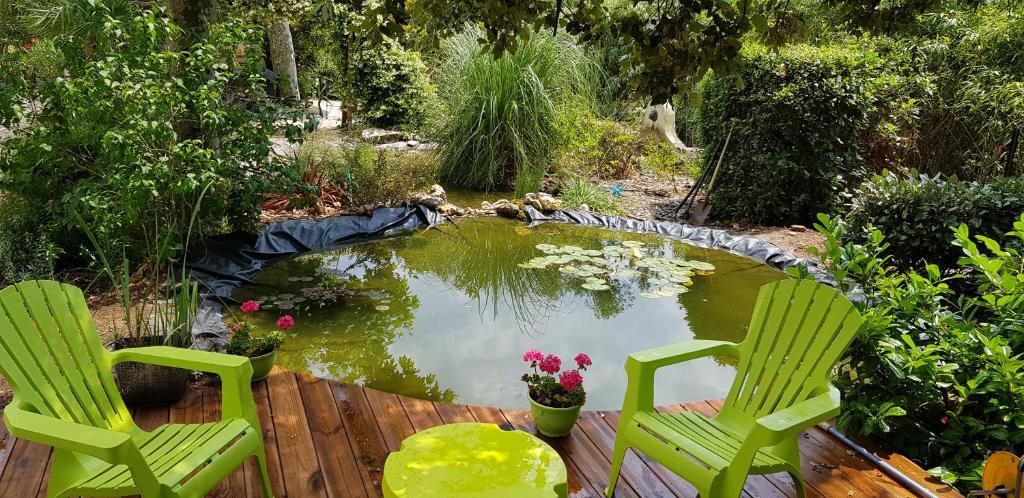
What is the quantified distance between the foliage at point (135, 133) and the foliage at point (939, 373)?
3.14 meters

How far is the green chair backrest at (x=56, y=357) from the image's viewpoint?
6.08ft

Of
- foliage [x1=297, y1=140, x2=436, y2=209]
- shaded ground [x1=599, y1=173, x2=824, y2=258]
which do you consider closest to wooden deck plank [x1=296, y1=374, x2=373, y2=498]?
foliage [x1=297, y1=140, x2=436, y2=209]

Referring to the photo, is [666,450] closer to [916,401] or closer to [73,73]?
[916,401]

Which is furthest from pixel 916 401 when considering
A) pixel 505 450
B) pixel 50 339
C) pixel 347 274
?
pixel 347 274

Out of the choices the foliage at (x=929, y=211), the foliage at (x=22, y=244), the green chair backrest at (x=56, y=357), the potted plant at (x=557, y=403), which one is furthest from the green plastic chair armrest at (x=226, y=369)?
the foliage at (x=929, y=211)

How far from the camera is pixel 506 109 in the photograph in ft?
24.6

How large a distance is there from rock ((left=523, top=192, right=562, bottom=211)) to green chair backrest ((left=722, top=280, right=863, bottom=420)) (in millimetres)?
4489

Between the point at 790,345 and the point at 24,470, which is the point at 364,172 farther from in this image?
the point at 790,345

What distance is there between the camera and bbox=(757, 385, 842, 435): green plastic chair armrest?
68.3 inches

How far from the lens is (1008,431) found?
2.20m

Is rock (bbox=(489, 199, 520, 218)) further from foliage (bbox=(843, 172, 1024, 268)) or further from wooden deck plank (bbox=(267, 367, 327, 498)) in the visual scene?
wooden deck plank (bbox=(267, 367, 327, 498))

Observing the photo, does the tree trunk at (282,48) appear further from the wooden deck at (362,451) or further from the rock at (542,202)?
the wooden deck at (362,451)

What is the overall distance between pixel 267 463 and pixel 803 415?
180 centimetres

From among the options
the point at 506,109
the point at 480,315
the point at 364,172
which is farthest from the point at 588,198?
the point at 480,315
